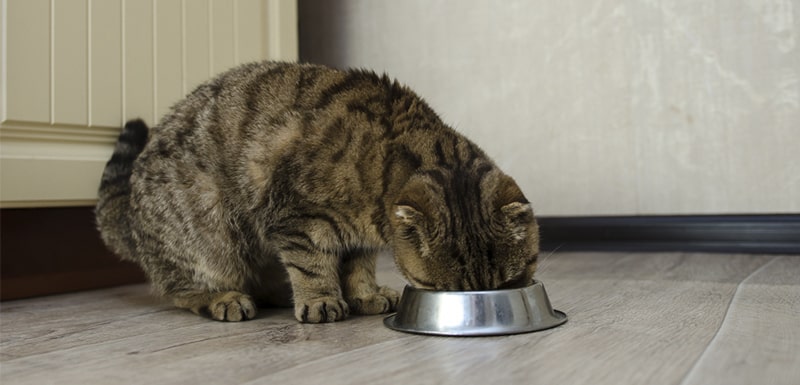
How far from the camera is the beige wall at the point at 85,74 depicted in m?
1.86

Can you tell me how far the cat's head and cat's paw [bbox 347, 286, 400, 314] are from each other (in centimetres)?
23

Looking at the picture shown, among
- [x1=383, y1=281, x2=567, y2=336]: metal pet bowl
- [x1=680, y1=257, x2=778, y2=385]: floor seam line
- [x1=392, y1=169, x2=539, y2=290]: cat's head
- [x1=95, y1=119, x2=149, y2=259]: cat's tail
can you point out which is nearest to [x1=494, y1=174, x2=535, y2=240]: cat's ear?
[x1=392, y1=169, x2=539, y2=290]: cat's head

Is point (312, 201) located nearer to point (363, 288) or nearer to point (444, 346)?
point (363, 288)

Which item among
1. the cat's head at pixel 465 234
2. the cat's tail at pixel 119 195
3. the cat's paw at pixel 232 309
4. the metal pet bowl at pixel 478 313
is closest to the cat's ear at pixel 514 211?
the cat's head at pixel 465 234

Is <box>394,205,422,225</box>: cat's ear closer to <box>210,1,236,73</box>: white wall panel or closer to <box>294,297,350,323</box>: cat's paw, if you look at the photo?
<box>294,297,350,323</box>: cat's paw

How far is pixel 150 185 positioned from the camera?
1795 mm

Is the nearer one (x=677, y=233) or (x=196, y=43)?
(x=196, y=43)

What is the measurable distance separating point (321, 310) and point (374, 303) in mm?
158

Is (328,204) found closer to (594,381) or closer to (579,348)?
(579,348)

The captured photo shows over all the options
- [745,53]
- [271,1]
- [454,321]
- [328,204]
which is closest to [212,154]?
[328,204]

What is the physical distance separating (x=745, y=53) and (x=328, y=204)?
1647 millimetres

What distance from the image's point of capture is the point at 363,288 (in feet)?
5.59

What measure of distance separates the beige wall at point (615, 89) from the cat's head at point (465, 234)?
1389 millimetres

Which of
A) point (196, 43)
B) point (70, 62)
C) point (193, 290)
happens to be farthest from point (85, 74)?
point (193, 290)
